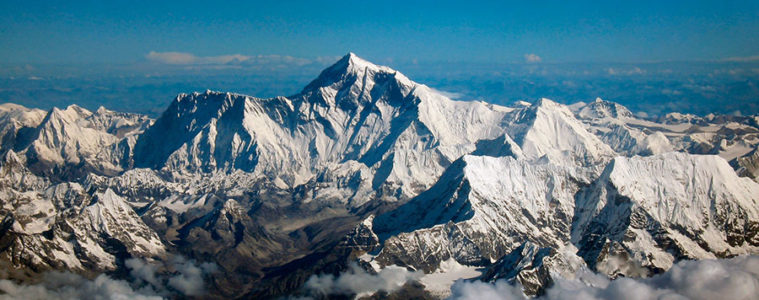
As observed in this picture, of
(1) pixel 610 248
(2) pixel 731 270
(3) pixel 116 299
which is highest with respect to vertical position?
(2) pixel 731 270

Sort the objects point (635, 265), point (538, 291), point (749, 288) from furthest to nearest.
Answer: point (635, 265), point (538, 291), point (749, 288)

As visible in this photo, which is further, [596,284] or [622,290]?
[596,284]

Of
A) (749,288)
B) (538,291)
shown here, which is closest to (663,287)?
(749,288)

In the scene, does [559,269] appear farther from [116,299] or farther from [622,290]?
[116,299]

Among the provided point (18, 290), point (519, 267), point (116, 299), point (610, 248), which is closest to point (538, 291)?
point (519, 267)

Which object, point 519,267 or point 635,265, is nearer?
point 519,267

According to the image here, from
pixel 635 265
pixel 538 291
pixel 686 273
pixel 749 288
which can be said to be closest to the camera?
pixel 749 288

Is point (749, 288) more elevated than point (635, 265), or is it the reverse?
point (749, 288)

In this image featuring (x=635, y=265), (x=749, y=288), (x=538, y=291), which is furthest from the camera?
(x=635, y=265)

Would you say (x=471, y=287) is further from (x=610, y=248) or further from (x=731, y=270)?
(x=731, y=270)
